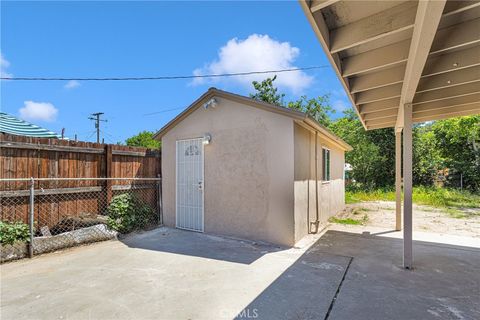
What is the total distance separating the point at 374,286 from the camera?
328 cm

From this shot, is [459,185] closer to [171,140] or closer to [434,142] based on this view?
[434,142]

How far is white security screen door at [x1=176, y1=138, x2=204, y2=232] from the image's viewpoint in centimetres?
624

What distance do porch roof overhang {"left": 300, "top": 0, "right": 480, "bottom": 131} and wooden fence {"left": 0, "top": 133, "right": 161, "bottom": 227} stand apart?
5.30 m

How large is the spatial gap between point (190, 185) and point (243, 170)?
166 cm

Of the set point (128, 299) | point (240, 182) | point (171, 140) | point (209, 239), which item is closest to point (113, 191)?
point (171, 140)

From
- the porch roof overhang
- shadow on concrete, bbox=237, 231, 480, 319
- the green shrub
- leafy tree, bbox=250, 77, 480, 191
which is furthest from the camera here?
leafy tree, bbox=250, 77, 480, 191

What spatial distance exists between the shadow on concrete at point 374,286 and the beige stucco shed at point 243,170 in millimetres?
1079

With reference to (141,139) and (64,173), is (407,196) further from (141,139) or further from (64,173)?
(141,139)

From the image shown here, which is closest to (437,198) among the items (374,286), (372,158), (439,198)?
(439,198)

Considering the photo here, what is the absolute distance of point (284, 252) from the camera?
4629mm

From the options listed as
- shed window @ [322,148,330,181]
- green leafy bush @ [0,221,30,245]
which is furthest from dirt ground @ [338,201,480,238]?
green leafy bush @ [0,221,30,245]

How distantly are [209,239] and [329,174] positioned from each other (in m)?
4.43

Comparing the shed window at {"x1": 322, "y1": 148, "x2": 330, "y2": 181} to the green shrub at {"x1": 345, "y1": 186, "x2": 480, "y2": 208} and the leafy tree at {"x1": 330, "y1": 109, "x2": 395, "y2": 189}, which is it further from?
the leafy tree at {"x1": 330, "y1": 109, "x2": 395, "y2": 189}

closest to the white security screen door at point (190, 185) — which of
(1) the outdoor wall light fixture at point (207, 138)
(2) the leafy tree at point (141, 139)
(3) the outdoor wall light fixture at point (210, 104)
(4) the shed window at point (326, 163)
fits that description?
(1) the outdoor wall light fixture at point (207, 138)
